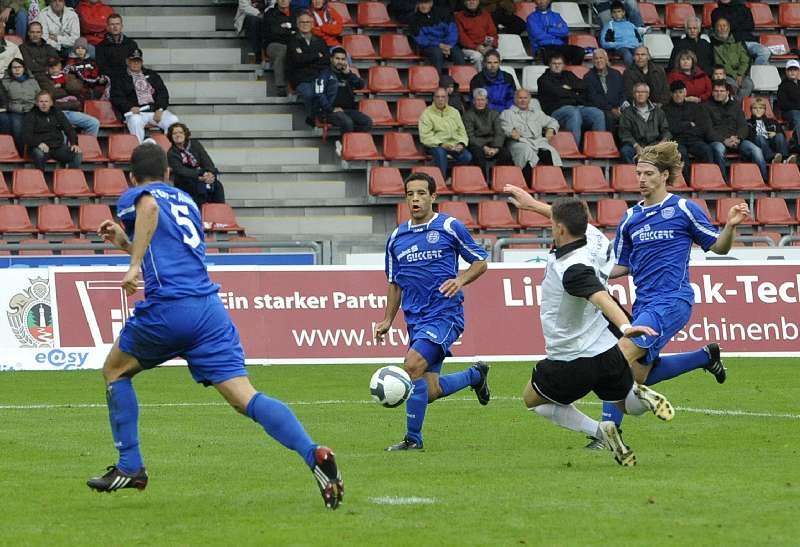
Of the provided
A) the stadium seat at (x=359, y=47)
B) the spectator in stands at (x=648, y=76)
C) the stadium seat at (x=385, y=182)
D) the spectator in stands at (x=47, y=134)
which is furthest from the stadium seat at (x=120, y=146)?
the spectator in stands at (x=648, y=76)

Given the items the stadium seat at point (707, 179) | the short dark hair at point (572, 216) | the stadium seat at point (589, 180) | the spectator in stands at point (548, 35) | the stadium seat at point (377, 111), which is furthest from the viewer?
the spectator in stands at point (548, 35)

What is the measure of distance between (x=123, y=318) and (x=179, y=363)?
3.24ft

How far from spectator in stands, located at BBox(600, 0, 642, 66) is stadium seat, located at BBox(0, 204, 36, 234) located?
11.4 m

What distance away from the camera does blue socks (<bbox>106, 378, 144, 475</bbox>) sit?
8.34m

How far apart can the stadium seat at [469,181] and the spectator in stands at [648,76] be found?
11.8ft

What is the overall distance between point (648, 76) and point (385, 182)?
18.4 feet

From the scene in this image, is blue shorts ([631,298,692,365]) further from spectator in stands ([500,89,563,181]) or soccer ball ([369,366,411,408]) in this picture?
spectator in stands ([500,89,563,181])

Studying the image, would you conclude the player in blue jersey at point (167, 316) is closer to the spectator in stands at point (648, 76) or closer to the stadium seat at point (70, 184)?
the stadium seat at point (70, 184)

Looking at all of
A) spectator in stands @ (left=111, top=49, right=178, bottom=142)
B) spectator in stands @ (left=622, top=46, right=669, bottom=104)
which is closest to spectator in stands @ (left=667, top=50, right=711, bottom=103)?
spectator in stands @ (left=622, top=46, right=669, bottom=104)

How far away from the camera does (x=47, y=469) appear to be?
9.87m

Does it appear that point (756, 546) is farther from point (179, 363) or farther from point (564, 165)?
point (564, 165)

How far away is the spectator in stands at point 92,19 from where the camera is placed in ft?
83.5

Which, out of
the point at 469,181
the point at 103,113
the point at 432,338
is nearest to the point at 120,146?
the point at 103,113

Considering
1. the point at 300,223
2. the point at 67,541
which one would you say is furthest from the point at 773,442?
the point at 300,223
